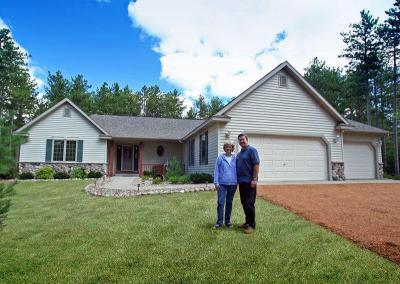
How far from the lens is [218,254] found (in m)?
4.25

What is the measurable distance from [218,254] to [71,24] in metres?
14.3

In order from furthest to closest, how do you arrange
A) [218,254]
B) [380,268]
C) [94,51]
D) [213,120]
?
[94,51] → [213,120] → [218,254] → [380,268]

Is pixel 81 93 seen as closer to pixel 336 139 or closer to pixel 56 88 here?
pixel 56 88

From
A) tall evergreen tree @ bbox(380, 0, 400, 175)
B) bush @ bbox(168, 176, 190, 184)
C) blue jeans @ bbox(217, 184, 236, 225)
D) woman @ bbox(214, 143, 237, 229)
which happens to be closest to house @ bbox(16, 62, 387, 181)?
bush @ bbox(168, 176, 190, 184)

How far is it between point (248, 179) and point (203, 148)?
1020 cm

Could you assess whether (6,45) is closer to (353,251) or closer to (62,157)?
(62,157)

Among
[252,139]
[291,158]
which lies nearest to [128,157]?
[252,139]

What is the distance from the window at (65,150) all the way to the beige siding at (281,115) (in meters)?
10.7

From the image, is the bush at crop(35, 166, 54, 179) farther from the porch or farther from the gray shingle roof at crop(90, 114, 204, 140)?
the porch

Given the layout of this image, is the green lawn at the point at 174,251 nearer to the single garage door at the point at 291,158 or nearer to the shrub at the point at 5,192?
the shrub at the point at 5,192

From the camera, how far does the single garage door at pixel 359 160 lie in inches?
650

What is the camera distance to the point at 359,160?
55.3ft

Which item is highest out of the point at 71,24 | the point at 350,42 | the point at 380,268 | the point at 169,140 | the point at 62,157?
the point at 350,42

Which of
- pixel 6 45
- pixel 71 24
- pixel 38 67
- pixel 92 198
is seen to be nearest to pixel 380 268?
pixel 92 198
